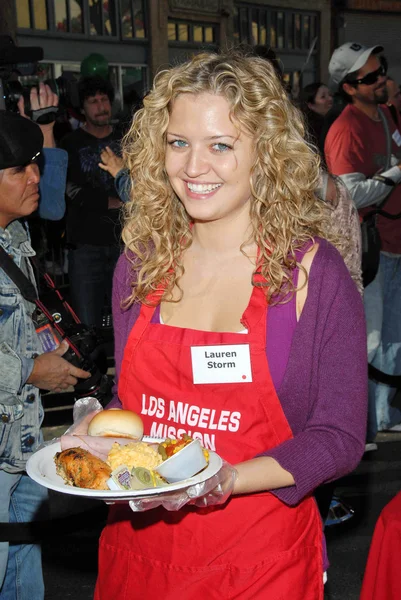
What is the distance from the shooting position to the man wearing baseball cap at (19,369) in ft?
9.47

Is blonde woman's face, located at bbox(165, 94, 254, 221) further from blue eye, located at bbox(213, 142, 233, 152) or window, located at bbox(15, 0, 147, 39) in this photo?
window, located at bbox(15, 0, 147, 39)

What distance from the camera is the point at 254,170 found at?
2078 millimetres

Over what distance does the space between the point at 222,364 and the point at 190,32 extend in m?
20.2

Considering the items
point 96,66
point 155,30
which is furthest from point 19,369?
point 155,30

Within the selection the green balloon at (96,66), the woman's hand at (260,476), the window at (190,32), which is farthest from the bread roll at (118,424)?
the window at (190,32)

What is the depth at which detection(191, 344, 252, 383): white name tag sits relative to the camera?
77.2 inches

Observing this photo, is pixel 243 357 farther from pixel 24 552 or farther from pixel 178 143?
pixel 24 552

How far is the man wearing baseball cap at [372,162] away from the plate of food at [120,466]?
10.9ft

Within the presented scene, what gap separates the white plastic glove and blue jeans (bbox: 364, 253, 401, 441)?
3428 mm

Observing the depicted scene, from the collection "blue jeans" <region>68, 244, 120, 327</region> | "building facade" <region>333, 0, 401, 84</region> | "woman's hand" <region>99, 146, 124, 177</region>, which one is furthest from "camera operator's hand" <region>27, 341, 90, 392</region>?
Answer: "building facade" <region>333, 0, 401, 84</region>

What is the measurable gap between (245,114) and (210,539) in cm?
98

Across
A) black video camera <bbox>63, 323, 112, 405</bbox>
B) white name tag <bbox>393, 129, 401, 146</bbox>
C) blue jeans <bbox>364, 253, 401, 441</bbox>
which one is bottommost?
blue jeans <bbox>364, 253, 401, 441</bbox>

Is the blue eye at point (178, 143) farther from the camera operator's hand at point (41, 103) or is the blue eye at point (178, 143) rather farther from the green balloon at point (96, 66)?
the green balloon at point (96, 66)

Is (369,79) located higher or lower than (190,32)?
lower
